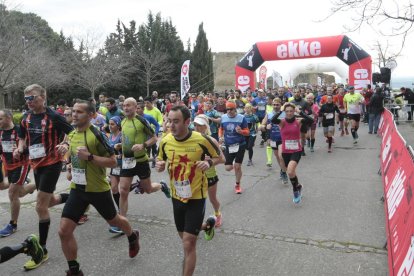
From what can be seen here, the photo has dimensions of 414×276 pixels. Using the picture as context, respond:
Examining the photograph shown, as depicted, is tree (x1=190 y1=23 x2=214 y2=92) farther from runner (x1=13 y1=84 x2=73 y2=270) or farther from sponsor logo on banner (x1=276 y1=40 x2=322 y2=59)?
runner (x1=13 y1=84 x2=73 y2=270)

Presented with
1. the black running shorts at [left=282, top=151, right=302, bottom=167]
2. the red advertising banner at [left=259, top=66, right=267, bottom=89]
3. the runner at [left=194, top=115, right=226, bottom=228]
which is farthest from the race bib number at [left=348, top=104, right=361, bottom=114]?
the red advertising banner at [left=259, top=66, right=267, bottom=89]

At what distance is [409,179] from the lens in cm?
394

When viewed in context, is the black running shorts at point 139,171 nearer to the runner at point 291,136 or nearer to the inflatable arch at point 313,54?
the runner at point 291,136

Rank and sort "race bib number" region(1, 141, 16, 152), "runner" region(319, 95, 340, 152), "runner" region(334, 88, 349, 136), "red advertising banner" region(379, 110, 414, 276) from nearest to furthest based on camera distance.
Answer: "red advertising banner" region(379, 110, 414, 276) < "race bib number" region(1, 141, 16, 152) < "runner" region(319, 95, 340, 152) < "runner" region(334, 88, 349, 136)

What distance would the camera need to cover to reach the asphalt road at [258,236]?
410 cm

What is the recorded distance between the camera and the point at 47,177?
446cm

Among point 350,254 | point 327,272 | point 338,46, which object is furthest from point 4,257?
point 338,46

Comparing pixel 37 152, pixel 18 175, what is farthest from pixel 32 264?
pixel 18 175

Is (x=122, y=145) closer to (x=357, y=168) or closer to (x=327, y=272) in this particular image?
(x=327, y=272)

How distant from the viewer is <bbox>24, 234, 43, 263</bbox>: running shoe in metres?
4.03

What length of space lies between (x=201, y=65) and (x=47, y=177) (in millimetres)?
40587

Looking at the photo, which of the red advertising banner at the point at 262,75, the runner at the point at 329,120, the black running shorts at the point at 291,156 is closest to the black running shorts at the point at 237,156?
the black running shorts at the point at 291,156

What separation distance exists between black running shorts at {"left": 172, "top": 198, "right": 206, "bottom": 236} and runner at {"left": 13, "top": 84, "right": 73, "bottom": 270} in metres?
1.75

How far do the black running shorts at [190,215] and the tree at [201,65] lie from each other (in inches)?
1525
